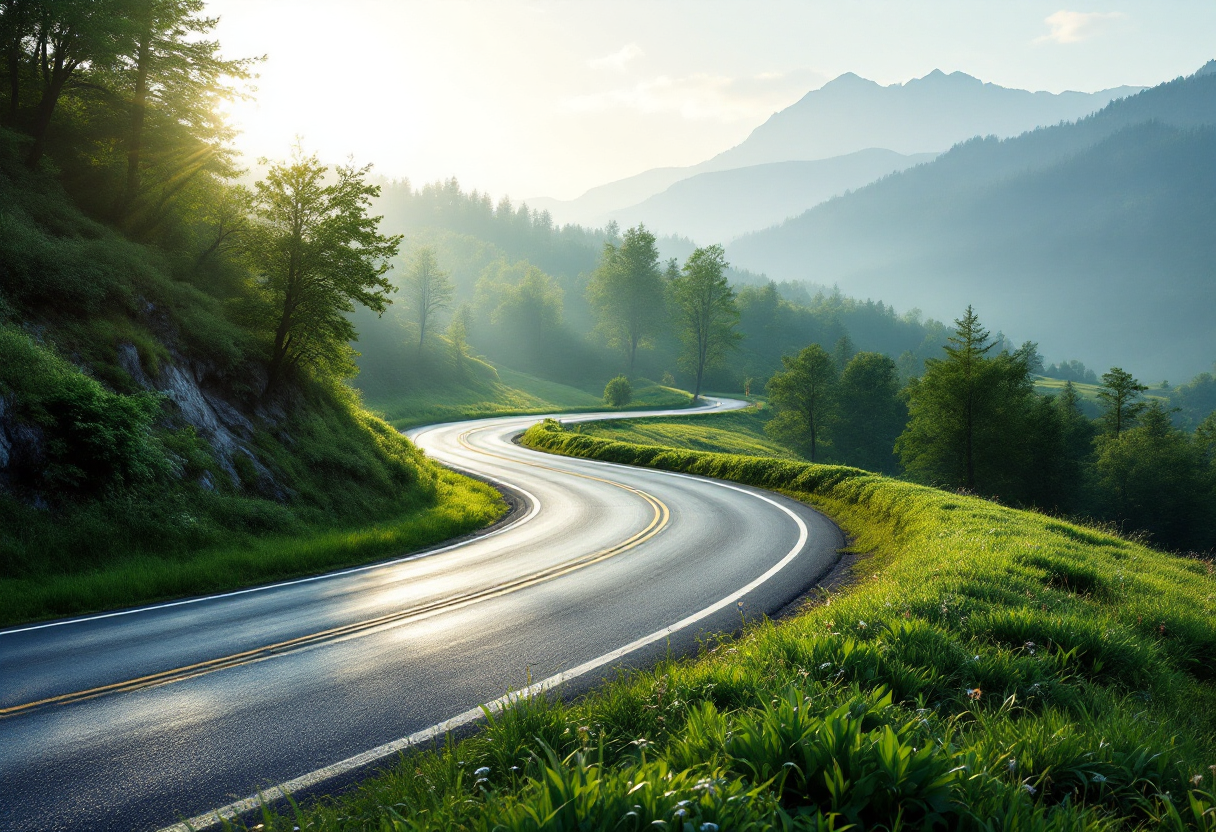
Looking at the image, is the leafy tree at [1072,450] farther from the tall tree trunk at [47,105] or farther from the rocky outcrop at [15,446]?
the tall tree trunk at [47,105]

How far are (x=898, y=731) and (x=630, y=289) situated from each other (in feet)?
273

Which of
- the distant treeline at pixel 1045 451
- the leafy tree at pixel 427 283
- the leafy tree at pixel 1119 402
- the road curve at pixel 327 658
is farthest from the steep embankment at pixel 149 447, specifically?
the leafy tree at pixel 427 283

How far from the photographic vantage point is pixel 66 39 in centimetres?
1645

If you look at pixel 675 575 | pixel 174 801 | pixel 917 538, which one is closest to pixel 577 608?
pixel 675 575

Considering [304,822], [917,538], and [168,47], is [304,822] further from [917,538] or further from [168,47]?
[168,47]

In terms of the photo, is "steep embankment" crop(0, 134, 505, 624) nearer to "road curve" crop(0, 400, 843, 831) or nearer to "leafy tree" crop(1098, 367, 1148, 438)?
"road curve" crop(0, 400, 843, 831)

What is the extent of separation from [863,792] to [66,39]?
24828mm

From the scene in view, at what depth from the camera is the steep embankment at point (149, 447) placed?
10.2 meters

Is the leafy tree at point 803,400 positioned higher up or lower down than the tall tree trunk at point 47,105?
lower down

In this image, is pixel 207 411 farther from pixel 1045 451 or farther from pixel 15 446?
pixel 1045 451

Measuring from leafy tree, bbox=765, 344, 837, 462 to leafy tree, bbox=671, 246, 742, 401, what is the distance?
13.0 m

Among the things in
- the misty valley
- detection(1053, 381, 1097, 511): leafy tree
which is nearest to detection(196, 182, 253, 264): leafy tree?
the misty valley

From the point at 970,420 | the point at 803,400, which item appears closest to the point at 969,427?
the point at 970,420

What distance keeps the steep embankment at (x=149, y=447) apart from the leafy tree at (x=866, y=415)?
52356mm
